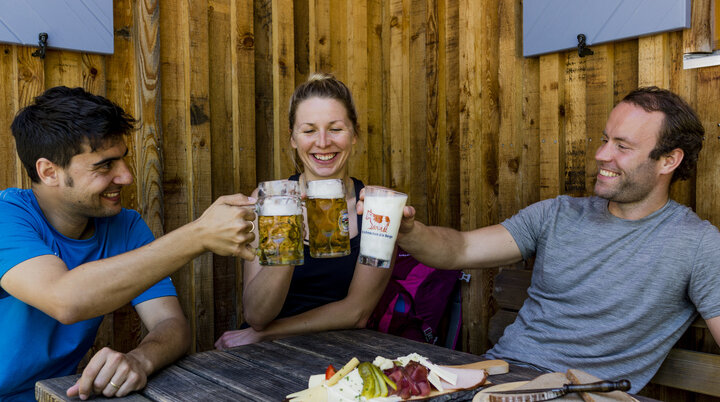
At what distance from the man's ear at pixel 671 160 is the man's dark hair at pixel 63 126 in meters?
2.00

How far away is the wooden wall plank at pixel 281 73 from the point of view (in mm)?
3484

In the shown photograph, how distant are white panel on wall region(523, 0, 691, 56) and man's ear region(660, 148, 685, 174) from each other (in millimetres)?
592

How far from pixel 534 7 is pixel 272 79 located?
5.04 ft

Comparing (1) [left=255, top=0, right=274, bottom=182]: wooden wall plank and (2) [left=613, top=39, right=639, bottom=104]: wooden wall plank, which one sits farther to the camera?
(1) [left=255, top=0, right=274, bottom=182]: wooden wall plank

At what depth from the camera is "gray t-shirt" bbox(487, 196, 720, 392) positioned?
2.02 meters

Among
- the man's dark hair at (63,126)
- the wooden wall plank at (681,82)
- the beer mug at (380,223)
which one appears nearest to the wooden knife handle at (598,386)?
the beer mug at (380,223)

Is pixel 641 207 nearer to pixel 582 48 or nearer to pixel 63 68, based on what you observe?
pixel 582 48

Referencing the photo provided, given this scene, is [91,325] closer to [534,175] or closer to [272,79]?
[272,79]

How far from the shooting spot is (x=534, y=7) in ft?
9.68

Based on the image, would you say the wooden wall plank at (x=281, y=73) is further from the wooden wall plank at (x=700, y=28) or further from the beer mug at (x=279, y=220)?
the wooden wall plank at (x=700, y=28)

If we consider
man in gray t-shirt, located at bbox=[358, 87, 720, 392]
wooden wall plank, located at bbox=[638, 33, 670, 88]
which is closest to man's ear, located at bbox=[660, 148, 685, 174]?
man in gray t-shirt, located at bbox=[358, 87, 720, 392]

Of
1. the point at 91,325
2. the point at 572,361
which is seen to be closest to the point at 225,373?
the point at 91,325

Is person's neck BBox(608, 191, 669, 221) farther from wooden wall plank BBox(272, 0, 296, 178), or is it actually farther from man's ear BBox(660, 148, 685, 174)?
wooden wall plank BBox(272, 0, 296, 178)

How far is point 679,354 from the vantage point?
2.22m
